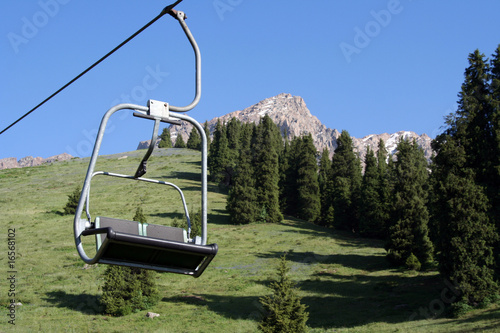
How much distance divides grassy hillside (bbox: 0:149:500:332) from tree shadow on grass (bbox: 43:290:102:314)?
6 centimetres

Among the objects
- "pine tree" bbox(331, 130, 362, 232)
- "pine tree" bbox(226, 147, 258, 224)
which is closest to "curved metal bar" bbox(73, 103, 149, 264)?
"pine tree" bbox(226, 147, 258, 224)

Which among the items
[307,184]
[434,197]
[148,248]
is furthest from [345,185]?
[148,248]

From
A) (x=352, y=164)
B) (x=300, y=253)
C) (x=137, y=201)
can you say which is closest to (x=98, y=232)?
(x=300, y=253)

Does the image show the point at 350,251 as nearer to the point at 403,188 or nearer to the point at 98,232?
the point at 403,188

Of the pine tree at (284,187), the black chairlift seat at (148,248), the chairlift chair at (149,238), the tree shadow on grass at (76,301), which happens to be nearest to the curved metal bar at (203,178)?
the chairlift chair at (149,238)

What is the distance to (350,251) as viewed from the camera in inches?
1868

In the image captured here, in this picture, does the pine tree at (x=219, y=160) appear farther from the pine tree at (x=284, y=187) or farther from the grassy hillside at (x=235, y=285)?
the grassy hillside at (x=235, y=285)

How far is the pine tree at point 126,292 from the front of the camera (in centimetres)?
2983

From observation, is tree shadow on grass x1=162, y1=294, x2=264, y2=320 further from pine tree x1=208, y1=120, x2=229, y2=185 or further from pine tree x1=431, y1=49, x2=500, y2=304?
pine tree x1=208, y1=120, x2=229, y2=185

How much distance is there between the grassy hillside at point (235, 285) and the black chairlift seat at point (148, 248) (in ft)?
70.0

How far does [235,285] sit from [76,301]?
33.9ft

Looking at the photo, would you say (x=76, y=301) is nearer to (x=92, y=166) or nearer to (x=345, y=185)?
(x=92, y=166)

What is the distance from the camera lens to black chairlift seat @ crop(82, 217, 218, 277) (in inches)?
214

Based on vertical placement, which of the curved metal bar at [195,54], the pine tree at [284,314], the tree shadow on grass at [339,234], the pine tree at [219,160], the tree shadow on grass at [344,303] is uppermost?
the pine tree at [219,160]
